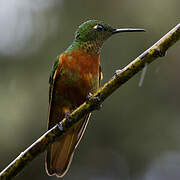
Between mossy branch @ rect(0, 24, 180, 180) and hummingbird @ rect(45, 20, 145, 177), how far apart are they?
45.4 inches

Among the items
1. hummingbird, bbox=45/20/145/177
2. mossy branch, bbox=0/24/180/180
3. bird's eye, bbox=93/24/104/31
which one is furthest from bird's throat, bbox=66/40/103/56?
mossy branch, bbox=0/24/180/180

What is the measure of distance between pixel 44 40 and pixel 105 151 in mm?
2912

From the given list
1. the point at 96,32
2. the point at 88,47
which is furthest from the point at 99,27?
the point at 88,47

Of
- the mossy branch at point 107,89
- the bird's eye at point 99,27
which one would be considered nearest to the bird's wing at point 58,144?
the bird's eye at point 99,27

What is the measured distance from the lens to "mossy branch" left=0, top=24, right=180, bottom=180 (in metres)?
2.54

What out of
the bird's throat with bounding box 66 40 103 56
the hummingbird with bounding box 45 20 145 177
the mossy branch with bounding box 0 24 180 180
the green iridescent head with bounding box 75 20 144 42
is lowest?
the mossy branch with bounding box 0 24 180 180

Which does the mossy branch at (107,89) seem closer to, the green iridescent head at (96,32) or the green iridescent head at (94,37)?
the green iridescent head at (94,37)

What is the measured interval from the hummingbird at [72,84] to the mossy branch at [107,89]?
115cm

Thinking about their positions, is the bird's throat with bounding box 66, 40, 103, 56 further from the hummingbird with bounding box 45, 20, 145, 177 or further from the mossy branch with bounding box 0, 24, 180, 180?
the mossy branch with bounding box 0, 24, 180, 180

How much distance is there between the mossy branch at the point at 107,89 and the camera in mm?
2543

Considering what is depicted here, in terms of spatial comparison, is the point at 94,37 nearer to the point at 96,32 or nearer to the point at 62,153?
the point at 96,32

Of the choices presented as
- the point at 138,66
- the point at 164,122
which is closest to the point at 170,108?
the point at 164,122

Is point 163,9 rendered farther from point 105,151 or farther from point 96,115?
point 105,151

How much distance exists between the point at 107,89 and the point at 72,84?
1.55 m
